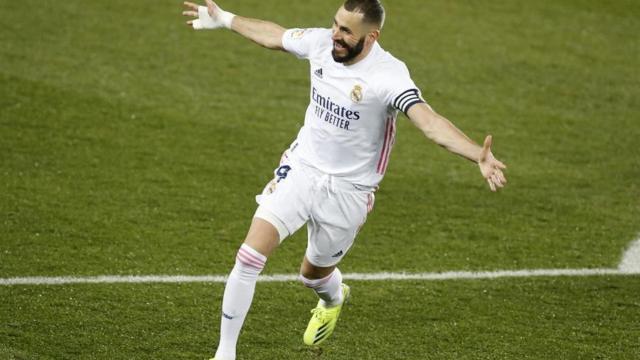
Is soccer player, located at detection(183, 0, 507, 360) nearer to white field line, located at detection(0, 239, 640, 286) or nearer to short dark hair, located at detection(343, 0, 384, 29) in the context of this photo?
short dark hair, located at detection(343, 0, 384, 29)

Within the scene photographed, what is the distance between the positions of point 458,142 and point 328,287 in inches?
67.6

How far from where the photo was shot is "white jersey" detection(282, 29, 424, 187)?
7.23 metres

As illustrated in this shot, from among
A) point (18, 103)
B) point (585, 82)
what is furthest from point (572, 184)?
point (18, 103)

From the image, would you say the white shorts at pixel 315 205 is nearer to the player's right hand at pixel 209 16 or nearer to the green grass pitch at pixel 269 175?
the green grass pitch at pixel 269 175

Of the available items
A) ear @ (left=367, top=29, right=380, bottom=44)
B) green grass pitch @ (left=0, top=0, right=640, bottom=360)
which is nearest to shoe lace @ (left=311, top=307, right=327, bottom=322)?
green grass pitch @ (left=0, top=0, right=640, bottom=360)

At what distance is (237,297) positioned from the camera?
23.5ft

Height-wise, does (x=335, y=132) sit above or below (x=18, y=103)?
above

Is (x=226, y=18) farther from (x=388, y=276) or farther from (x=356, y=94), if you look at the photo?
(x=388, y=276)

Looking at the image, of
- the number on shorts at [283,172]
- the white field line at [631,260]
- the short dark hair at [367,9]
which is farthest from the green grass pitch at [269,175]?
the short dark hair at [367,9]

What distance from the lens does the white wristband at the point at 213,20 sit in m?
8.05

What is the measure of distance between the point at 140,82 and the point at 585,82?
5.23 meters

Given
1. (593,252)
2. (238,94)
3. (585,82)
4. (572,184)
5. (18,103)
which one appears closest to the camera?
(593,252)

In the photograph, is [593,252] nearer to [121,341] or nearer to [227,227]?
[227,227]

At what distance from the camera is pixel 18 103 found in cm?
1249
